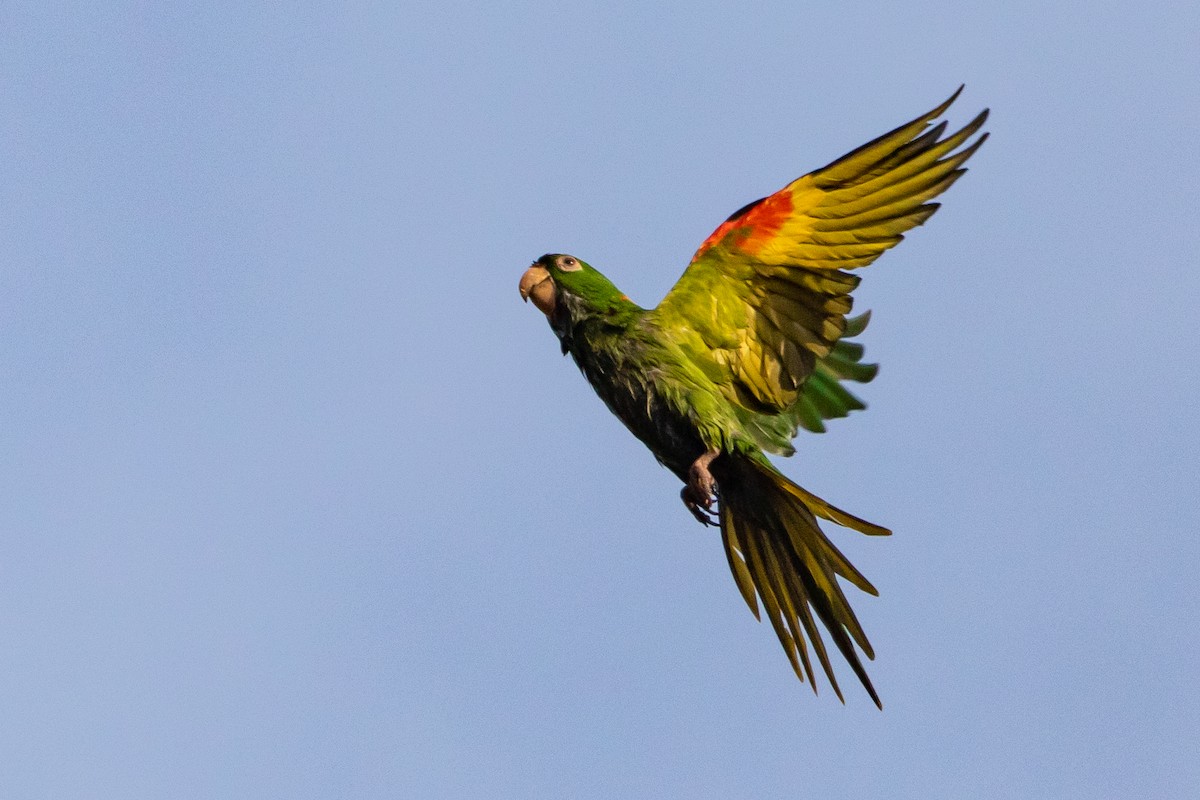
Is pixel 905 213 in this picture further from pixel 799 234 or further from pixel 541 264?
pixel 541 264

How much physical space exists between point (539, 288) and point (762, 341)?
119cm

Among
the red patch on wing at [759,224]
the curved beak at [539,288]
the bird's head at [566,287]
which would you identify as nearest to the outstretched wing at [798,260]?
the red patch on wing at [759,224]

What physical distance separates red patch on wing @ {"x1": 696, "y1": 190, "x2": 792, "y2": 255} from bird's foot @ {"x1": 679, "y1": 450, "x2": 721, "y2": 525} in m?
1.05

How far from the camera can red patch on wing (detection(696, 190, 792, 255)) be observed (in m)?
7.84

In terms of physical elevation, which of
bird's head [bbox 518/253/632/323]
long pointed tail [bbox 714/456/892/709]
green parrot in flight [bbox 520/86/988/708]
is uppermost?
bird's head [bbox 518/253/632/323]

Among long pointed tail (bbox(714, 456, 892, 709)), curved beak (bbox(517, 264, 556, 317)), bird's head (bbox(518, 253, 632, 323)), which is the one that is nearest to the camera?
long pointed tail (bbox(714, 456, 892, 709))

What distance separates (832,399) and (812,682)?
6.79 ft

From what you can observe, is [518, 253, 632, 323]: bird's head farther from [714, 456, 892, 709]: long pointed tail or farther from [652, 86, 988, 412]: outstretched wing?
[714, 456, 892, 709]: long pointed tail

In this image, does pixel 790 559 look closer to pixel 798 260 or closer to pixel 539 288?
pixel 798 260

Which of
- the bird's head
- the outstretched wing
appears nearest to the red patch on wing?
the outstretched wing

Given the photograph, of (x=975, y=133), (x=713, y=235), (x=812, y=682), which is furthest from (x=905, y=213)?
(x=812, y=682)

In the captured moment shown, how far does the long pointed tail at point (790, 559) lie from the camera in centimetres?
747

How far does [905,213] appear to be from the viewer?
7.58 m

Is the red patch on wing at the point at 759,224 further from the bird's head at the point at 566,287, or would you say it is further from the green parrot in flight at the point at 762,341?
the bird's head at the point at 566,287
